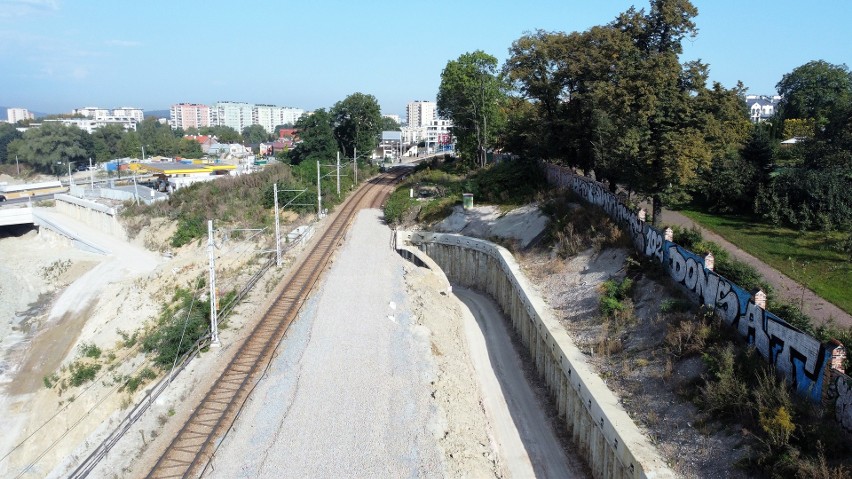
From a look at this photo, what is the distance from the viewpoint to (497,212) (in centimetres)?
4284

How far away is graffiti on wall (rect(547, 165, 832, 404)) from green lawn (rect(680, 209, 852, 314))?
473 cm

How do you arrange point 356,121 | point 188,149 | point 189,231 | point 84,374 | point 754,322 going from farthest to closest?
point 188,149, point 356,121, point 189,231, point 84,374, point 754,322

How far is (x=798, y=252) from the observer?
26734 mm

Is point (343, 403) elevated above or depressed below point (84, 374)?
above

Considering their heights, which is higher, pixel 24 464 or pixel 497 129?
pixel 497 129

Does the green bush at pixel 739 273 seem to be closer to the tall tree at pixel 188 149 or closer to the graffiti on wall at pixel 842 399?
the graffiti on wall at pixel 842 399

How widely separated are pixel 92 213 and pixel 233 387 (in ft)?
186

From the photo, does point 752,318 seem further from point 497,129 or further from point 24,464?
point 497,129

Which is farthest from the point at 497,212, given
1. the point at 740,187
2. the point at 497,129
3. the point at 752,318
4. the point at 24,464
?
the point at 24,464

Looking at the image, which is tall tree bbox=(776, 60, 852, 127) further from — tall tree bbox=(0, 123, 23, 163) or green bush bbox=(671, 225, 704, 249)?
tall tree bbox=(0, 123, 23, 163)

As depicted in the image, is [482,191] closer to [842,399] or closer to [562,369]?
[562,369]

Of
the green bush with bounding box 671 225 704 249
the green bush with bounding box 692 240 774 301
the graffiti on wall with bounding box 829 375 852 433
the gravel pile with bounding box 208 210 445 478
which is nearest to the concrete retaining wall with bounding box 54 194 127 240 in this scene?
the gravel pile with bounding box 208 210 445 478

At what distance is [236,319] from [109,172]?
9901 centimetres

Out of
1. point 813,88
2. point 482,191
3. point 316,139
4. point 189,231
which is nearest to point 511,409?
point 482,191
